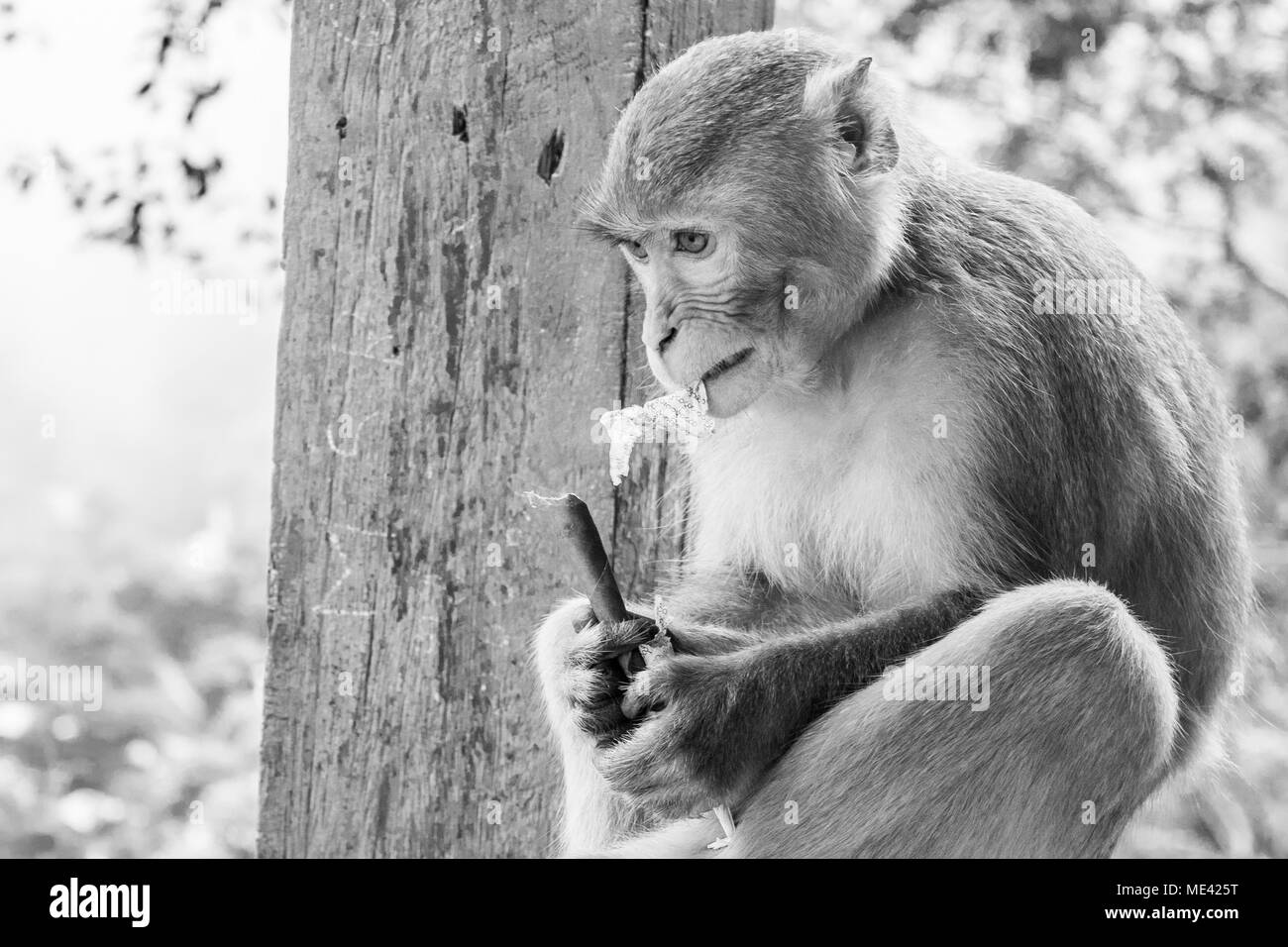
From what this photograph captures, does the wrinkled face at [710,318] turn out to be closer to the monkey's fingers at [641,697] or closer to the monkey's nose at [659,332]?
the monkey's nose at [659,332]

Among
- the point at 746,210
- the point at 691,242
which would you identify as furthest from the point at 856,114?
the point at 691,242

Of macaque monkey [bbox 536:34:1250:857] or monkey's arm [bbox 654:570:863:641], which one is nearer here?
macaque monkey [bbox 536:34:1250:857]

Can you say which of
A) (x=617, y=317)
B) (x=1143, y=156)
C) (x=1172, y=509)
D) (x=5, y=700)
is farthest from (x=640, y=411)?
(x=1143, y=156)

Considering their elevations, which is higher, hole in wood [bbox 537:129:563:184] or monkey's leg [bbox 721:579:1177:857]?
hole in wood [bbox 537:129:563:184]

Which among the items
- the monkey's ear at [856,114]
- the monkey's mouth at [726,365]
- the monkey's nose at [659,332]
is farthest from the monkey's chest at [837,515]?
the monkey's ear at [856,114]

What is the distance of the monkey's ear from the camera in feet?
10.5

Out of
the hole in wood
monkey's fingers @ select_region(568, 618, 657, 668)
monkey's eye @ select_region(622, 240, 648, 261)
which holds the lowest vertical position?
monkey's fingers @ select_region(568, 618, 657, 668)

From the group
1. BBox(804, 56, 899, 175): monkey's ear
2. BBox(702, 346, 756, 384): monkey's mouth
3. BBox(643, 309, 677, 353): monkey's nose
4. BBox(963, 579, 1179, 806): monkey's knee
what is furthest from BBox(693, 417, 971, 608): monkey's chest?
BBox(804, 56, 899, 175): monkey's ear

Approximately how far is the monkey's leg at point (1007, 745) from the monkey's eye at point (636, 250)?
3.89 feet

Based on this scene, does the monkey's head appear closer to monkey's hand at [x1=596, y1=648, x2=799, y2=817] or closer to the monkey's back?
the monkey's back

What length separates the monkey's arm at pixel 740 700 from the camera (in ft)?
9.99

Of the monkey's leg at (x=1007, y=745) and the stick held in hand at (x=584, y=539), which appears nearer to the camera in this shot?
the stick held in hand at (x=584, y=539)

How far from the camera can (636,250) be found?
334 cm

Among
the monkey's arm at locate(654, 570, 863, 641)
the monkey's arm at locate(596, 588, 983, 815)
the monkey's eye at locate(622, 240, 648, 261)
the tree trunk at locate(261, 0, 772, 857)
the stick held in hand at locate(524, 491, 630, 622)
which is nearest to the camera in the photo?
the stick held in hand at locate(524, 491, 630, 622)
